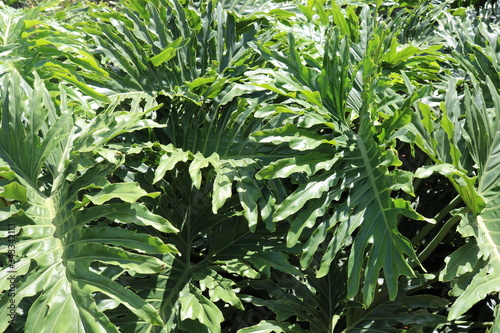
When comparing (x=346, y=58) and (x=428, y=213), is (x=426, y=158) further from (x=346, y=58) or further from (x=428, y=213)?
(x=346, y=58)

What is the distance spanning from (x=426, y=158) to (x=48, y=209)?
183cm

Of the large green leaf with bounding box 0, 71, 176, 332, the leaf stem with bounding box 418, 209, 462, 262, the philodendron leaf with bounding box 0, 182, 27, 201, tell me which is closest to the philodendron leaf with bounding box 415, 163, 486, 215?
the leaf stem with bounding box 418, 209, 462, 262

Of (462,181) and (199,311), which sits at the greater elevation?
(462,181)

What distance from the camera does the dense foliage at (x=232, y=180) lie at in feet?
4.96

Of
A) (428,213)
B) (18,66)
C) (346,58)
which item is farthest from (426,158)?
(18,66)

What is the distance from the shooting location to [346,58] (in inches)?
69.4

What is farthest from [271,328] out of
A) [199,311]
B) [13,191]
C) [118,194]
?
[13,191]

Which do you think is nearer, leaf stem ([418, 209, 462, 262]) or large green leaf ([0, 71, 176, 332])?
large green leaf ([0, 71, 176, 332])

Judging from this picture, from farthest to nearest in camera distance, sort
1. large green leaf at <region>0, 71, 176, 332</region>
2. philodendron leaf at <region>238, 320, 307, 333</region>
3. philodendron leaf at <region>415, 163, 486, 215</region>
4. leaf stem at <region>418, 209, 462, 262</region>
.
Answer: leaf stem at <region>418, 209, 462, 262</region> < philodendron leaf at <region>238, 320, 307, 333</region> < philodendron leaf at <region>415, 163, 486, 215</region> < large green leaf at <region>0, 71, 176, 332</region>

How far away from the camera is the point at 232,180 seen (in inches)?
69.4

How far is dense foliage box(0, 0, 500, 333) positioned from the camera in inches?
59.6

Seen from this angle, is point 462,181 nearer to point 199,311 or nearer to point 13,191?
point 199,311

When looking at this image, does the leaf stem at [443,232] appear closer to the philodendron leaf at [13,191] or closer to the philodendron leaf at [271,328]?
the philodendron leaf at [271,328]

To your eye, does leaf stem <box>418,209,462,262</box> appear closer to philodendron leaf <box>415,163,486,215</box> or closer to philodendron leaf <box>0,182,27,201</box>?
philodendron leaf <box>415,163,486,215</box>
